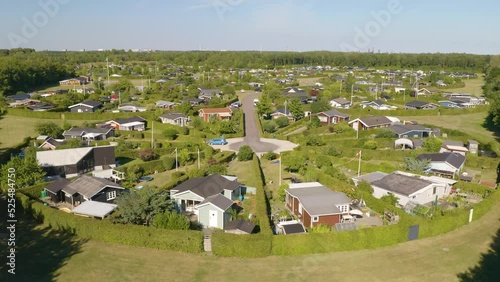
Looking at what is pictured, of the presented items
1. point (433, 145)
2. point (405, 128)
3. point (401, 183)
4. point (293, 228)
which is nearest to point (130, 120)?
point (405, 128)

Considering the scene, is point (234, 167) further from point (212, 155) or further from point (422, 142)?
point (422, 142)

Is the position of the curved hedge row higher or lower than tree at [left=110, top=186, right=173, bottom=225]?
lower

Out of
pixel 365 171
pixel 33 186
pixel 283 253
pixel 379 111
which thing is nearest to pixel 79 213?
pixel 33 186

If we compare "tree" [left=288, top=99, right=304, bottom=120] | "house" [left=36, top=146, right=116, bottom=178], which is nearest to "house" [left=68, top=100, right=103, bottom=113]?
"house" [left=36, top=146, right=116, bottom=178]

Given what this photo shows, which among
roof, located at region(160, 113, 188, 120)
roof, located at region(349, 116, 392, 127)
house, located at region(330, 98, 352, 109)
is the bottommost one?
roof, located at region(160, 113, 188, 120)

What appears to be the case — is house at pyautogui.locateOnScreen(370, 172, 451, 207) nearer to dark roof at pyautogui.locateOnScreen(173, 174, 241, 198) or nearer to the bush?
dark roof at pyautogui.locateOnScreen(173, 174, 241, 198)

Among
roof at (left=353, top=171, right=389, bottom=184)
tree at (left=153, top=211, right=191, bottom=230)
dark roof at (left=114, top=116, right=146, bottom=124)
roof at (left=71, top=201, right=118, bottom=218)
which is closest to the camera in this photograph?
tree at (left=153, top=211, right=191, bottom=230)
